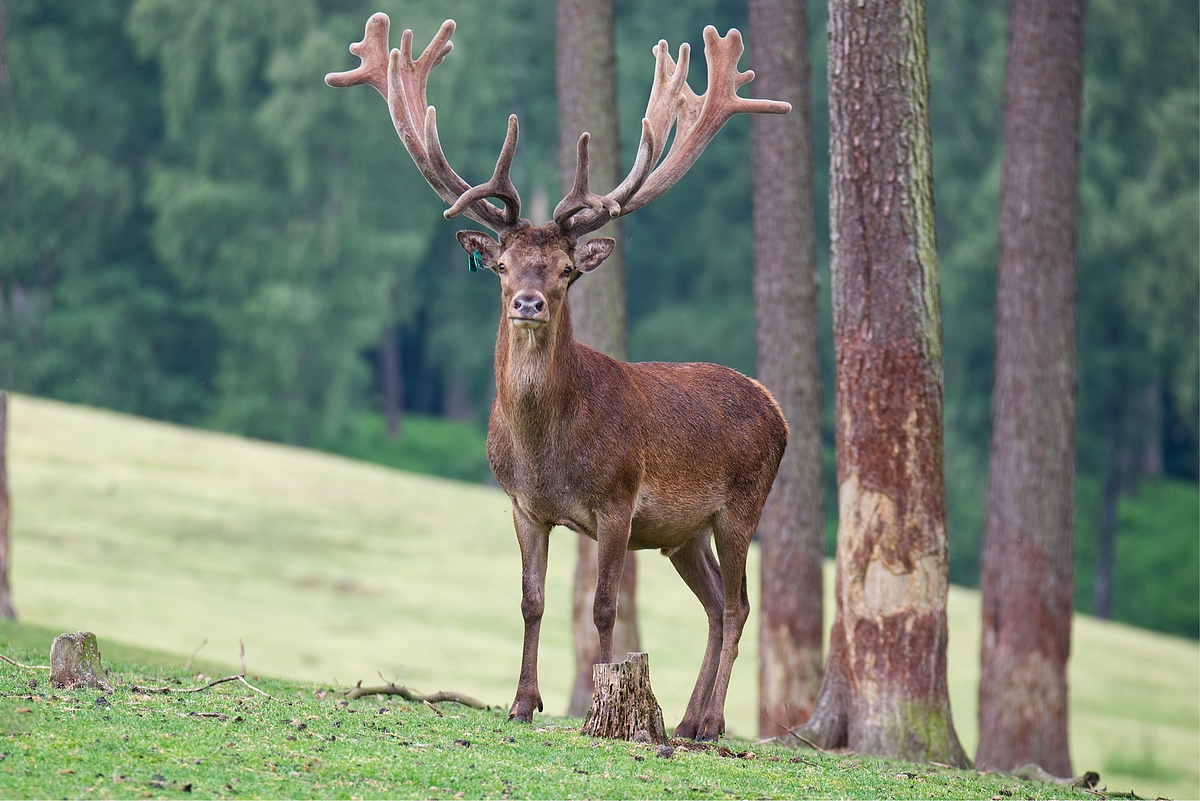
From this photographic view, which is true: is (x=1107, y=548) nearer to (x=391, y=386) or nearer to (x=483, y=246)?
(x=391, y=386)

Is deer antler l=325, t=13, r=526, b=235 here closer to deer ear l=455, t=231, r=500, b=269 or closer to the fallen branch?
deer ear l=455, t=231, r=500, b=269

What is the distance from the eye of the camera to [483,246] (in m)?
7.77

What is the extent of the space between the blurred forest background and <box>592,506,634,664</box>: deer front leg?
1029 inches

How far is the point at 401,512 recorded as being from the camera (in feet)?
97.2

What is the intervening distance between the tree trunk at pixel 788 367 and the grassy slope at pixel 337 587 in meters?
6.35

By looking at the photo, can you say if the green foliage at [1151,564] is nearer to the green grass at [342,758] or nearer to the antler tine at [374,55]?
the green grass at [342,758]

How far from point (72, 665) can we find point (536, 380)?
2.72 metres

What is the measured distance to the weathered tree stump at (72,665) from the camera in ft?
23.7

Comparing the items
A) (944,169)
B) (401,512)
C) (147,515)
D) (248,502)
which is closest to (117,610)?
(147,515)

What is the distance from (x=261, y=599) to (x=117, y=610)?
2.96 metres

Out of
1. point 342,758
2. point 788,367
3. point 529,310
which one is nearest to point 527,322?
point 529,310

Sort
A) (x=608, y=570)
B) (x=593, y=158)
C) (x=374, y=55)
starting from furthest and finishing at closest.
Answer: (x=593, y=158)
(x=374, y=55)
(x=608, y=570)

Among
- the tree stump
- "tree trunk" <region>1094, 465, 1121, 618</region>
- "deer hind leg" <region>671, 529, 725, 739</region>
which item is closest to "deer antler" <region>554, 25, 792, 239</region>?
"deer hind leg" <region>671, 529, 725, 739</region>

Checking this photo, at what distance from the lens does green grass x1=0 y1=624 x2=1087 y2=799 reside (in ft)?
19.0
